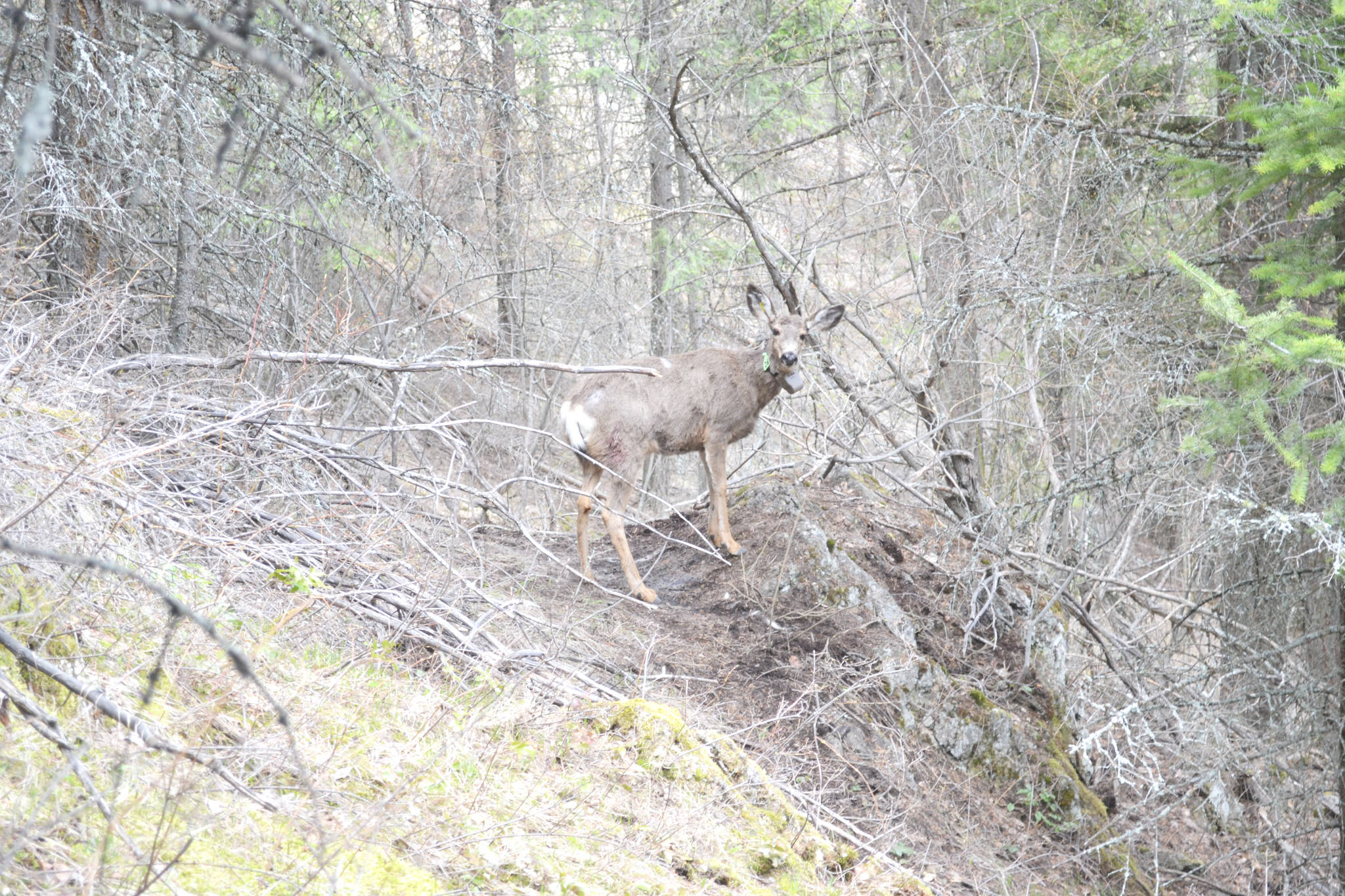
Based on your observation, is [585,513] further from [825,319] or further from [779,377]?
[825,319]

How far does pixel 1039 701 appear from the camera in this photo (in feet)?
24.1

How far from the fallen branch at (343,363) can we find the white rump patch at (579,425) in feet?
8.89

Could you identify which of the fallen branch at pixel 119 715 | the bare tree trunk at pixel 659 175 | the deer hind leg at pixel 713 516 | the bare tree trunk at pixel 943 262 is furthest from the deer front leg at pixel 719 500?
the fallen branch at pixel 119 715

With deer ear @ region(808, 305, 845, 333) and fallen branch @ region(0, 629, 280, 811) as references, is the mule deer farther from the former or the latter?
fallen branch @ region(0, 629, 280, 811)

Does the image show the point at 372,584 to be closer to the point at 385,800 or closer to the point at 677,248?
the point at 385,800

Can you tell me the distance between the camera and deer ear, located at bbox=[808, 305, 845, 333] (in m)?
8.57

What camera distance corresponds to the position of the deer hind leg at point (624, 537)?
7789 millimetres

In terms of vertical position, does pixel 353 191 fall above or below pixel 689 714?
above

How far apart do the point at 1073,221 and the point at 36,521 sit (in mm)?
7780

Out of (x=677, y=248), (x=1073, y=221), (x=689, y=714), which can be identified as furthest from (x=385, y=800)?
(x=677, y=248)

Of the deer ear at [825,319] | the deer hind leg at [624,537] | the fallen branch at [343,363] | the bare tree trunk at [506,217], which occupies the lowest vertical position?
the deer hind leg at [624,537]

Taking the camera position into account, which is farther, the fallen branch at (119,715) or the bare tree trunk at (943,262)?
the bare tree trunk at (943,262)

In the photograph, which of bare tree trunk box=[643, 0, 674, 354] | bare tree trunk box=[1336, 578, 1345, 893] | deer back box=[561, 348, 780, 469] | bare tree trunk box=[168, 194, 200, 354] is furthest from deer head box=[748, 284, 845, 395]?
bare tree trunk box=[168, 194, 200, 354]

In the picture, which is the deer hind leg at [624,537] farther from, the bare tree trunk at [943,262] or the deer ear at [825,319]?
the bare tree trunk at [943,262]
